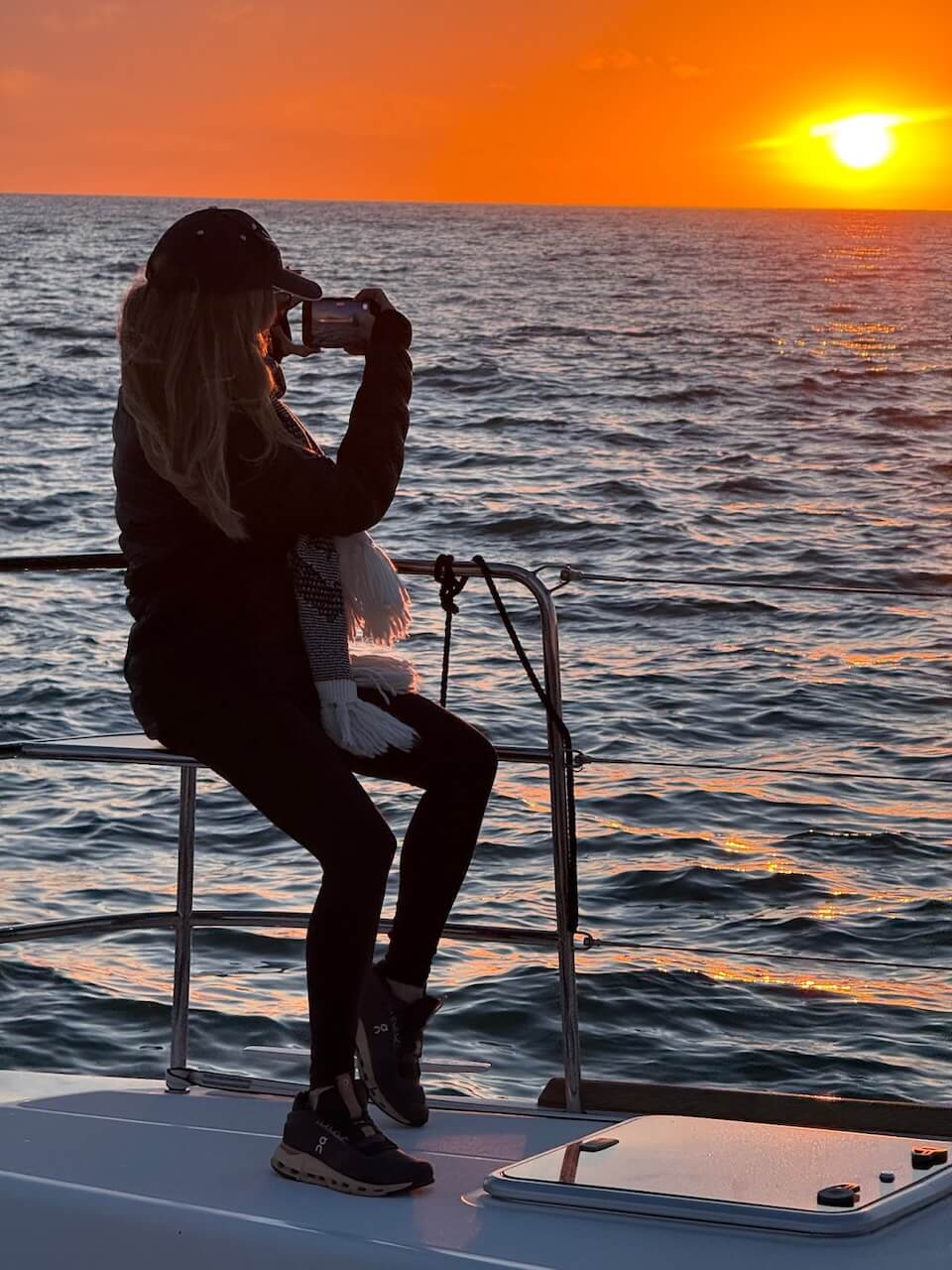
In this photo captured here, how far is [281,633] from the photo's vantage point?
8.20 feet

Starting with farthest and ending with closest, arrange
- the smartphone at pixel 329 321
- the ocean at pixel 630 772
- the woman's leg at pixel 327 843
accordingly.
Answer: the ocean at pixel 630 772
the smartphone at pixel 329 321
the woman's leg at pixel 327 843

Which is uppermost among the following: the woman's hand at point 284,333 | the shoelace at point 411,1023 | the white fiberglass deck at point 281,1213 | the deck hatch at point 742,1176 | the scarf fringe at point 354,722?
the woman's hand at point 284,333

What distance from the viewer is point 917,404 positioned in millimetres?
23562

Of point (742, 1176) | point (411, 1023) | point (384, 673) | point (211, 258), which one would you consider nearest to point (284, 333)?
point (211, 258)

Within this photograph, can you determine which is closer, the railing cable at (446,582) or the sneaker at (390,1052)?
the sneaker at (390,1052)

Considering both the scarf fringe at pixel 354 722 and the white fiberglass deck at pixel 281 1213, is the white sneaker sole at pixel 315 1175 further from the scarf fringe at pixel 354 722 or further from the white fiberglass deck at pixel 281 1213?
the scarf fringe at pixel 354 722

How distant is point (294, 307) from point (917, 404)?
21.9 meters

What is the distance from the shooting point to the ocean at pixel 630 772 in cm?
491

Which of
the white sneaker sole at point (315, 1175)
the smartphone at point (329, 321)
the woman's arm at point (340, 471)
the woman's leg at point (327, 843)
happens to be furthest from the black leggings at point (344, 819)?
the smartphone at point (329, 321)

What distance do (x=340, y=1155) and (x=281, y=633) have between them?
2.34 ft

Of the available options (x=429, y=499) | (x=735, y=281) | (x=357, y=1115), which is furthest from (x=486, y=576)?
(x=735, y=281)

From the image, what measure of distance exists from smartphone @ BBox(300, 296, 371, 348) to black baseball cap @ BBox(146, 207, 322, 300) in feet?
0.43

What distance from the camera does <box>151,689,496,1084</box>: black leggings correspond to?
7.59 feet

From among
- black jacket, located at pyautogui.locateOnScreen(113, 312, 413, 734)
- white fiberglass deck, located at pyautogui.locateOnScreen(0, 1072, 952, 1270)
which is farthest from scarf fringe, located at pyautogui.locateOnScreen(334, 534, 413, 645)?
white fiberglass deck, located at pyautogui.locateOnScreen(0, 1072, 952, 1270)
